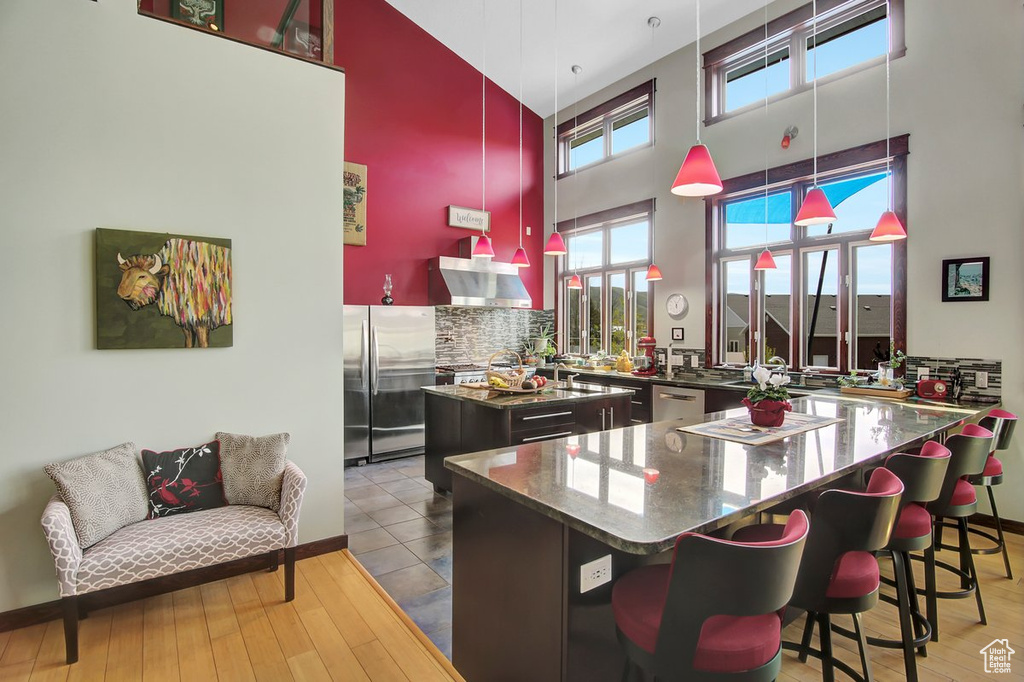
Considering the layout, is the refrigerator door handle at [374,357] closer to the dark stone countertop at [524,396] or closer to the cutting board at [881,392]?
the dark stone countertop at [524,396]

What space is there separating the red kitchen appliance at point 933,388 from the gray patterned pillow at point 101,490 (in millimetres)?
5145

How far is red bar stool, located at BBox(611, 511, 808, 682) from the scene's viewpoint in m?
1.14

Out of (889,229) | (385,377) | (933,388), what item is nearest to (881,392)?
(933,388)

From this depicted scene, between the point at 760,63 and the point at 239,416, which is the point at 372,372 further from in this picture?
the point at 760,63

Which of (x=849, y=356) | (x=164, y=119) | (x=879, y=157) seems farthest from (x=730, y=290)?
(x=164, y=119)

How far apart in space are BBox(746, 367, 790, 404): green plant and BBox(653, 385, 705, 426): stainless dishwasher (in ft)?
7.43

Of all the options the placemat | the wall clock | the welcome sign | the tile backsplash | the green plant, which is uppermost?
the welcome sign

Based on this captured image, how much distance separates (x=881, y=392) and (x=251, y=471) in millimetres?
4482

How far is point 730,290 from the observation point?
5.60 m

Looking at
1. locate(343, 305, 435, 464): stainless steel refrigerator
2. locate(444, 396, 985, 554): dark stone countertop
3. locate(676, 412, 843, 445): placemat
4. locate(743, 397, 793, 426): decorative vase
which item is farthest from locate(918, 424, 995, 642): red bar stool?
locate(343, 305, 435, 464): stainless steel refrigerator

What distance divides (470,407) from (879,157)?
401 cm

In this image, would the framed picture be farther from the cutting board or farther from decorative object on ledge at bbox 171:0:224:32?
decorative object on ledge at bbox 171:0:224:32

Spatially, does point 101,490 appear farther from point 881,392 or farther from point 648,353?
point 648,353

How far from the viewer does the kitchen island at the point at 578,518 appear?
1.44m
